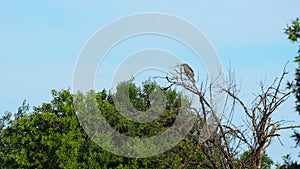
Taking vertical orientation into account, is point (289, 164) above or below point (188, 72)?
below

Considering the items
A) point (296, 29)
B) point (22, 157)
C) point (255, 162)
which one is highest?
point (22, 157)

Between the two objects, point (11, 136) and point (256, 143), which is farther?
point (11, 136)

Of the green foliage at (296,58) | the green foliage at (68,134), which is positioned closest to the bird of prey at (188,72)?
the green foliage at (296,58)

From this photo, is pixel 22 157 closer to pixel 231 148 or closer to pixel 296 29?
pixel 231 148

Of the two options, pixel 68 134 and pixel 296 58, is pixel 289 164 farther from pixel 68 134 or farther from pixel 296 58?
pixel 68 134

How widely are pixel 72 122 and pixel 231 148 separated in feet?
37.7

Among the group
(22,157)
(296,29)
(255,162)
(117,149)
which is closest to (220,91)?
(255,162)

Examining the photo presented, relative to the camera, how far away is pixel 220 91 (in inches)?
459

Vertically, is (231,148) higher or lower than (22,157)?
lower

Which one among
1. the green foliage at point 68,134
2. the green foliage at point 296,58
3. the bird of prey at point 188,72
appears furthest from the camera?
the green foliage at point 68,134

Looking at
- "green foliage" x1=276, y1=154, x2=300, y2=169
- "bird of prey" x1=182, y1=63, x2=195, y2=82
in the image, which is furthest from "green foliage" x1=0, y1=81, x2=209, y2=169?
"green foliage" x1=276, y1=154, x2=300, y2=169

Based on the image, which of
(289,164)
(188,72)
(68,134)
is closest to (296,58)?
(289,164)

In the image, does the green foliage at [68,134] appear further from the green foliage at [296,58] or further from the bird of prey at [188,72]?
the green foliage at [296,58]

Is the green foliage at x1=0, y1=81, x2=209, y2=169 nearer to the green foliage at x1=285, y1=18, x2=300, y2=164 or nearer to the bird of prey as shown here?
the bird of prey
